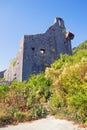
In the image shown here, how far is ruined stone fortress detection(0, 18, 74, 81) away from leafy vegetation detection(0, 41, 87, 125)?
15302 mm

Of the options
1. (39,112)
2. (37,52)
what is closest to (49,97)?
(39,112)

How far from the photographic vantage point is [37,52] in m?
37.3

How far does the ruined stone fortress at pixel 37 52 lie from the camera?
3612 cm

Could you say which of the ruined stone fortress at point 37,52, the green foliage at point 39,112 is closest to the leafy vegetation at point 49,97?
the green foliage at point 39,112

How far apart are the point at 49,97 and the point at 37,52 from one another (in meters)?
18.8

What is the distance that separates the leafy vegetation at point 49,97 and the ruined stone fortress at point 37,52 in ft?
50.2

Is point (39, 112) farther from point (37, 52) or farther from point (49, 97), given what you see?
point (37, 52)

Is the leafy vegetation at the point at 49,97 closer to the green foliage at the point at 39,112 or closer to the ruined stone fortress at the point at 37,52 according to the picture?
the green foliage at the point at 39,112

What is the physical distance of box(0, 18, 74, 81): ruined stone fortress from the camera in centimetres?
3612

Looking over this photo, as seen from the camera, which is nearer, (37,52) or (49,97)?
(49,97)

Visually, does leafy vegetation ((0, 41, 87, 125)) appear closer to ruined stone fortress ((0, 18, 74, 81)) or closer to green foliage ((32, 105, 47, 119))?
green foliage ((32, 105, 47, 119))

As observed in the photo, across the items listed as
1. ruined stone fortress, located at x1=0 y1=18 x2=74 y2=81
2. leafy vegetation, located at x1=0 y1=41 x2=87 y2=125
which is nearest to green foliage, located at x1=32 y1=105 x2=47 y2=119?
leafy vegetation, located at x1=0 y1=41 x2=87 y2=125

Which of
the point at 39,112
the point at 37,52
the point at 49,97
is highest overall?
the point at 37,52

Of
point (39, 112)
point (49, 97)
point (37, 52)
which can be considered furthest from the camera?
point (37, 52)
